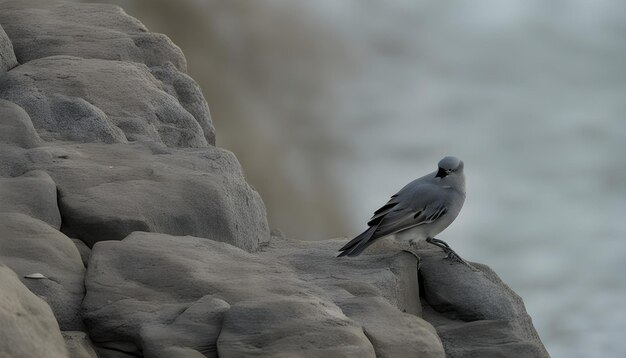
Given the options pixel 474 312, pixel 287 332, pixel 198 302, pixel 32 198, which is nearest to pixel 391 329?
pixel 287 332

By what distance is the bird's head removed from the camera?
7801 millimetres

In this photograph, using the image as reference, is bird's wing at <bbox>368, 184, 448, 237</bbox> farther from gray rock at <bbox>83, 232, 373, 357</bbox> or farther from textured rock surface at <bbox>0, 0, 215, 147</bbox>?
textured rock surface at <bbox>0, 0, 215, 147</bbox>

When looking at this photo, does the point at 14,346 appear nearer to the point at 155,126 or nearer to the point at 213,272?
the point at 213,272

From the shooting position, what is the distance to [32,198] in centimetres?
685

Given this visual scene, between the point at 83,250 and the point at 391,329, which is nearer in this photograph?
the point at 391,329

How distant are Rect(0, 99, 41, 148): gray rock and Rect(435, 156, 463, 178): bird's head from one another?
8.24 ft

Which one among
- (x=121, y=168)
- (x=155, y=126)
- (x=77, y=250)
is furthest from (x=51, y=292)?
(x=155, y=126)

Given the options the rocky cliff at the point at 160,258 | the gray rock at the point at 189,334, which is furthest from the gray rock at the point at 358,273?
the gray rock at the point at 189,334

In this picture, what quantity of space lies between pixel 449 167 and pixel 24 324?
333cm

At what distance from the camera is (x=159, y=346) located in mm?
5734

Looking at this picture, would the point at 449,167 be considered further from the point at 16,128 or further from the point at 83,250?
the point at 16,128

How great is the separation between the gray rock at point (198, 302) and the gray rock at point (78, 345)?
0.27 feet

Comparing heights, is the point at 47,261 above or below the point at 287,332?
below

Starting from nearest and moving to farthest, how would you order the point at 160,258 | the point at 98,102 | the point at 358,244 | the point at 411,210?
the point at 160,258 → the point at 358,244 → the point at 411,210 → the point at 98,102
